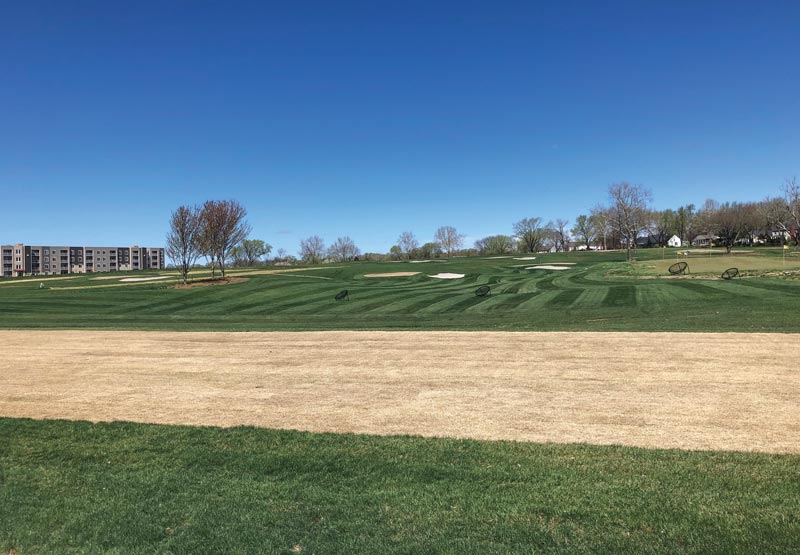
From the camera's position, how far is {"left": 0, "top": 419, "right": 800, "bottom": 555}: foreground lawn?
4414 mm

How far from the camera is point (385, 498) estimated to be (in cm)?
526

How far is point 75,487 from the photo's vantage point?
18.9 feet

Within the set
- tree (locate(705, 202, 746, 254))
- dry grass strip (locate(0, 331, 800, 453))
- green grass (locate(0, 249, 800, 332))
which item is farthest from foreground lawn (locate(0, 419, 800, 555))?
tree (locate(705, 202, 746, 254))

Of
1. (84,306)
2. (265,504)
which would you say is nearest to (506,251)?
(84,306)

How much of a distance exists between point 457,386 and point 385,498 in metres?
5.06

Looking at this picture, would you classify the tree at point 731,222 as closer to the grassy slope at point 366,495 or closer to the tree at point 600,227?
the tree at point 600,227

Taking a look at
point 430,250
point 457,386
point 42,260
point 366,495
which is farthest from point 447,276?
point 42,260

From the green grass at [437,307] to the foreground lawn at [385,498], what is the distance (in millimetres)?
13119

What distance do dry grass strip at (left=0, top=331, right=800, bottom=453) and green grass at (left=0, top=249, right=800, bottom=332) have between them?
185 inches

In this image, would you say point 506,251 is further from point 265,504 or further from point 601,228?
point 265,504

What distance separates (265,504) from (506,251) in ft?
419

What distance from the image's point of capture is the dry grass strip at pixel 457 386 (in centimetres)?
741

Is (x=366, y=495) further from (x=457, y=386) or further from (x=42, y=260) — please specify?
(x=42, y=260)

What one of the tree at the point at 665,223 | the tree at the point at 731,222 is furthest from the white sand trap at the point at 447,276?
the tree at the point at 665,223
